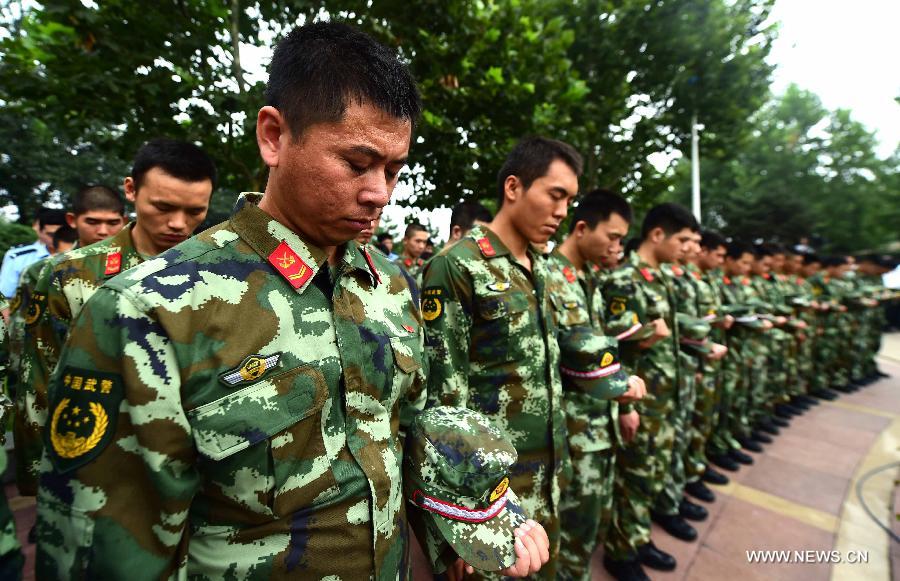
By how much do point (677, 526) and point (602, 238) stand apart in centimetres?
238

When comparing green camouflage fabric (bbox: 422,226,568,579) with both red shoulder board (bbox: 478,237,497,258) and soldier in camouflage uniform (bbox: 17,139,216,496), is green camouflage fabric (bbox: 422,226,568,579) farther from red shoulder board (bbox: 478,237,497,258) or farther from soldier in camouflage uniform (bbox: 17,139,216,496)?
soldier in camouflage uniform (bbox: 17,139,216,496)

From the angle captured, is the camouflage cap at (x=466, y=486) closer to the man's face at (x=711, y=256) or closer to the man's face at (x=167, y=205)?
the man's face at (x=167, y=205)

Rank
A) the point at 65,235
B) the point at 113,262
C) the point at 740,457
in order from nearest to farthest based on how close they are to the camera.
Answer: the point at 113,262 < the point at 65,235 < the point at 740,457

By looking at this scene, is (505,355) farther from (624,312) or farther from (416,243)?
(416,243)

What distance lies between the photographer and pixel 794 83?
29.3 meters

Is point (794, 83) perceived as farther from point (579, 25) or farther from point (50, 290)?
point (50, 290)

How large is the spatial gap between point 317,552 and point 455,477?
377mm

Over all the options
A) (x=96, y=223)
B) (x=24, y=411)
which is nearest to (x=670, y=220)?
(x=24, y=411)

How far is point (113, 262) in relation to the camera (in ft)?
7.66

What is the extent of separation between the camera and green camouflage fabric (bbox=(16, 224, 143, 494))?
2.09 meters

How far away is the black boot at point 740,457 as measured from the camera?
4.90 meters

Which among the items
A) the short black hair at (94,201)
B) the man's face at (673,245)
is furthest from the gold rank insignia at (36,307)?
the man's face at (673,245)

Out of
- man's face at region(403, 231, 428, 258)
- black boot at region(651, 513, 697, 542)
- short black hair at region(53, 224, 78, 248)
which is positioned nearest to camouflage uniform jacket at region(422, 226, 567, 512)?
black boot at region(651, 513, 697, 542)

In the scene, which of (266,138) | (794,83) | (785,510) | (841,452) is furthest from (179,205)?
(794,83)
